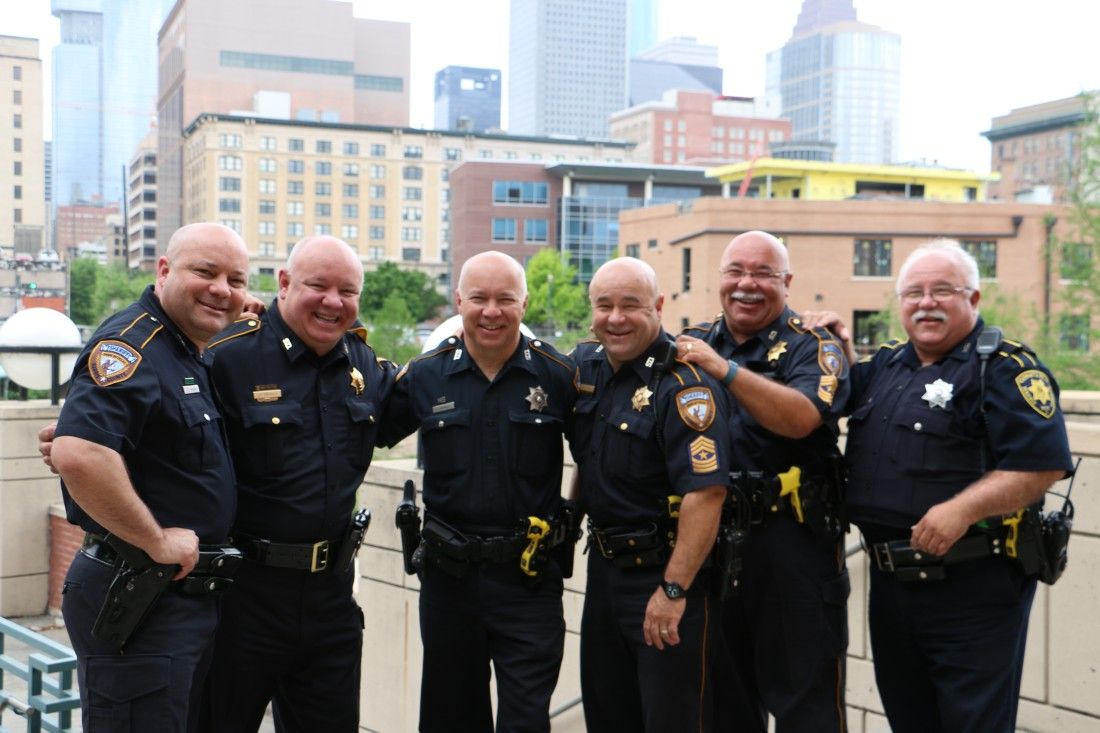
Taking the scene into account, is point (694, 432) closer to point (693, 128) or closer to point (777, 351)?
point (777, 351)

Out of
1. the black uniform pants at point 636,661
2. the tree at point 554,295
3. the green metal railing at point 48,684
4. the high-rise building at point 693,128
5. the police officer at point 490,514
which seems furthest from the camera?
the high-rise building at point 693,128

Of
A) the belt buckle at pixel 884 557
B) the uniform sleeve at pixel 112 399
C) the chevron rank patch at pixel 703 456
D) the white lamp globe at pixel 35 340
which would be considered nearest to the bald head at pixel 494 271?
the chevron rank patch at pixel 703 456

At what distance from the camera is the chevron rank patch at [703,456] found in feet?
13.3

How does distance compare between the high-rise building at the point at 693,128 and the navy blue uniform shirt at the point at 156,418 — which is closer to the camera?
the navy blue uniform shirt at the point at 156,418

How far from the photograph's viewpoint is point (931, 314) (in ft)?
13.5

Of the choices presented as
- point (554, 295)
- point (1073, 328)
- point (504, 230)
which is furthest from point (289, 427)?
point (504, 230)

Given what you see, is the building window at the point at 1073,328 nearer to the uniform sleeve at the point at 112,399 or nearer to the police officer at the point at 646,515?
the police officer at the point at 646,515

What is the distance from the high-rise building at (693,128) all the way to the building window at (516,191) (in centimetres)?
Answer: 5918

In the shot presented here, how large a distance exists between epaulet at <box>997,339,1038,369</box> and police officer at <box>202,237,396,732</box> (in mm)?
2396

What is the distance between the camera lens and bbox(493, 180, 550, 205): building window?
99812 mm

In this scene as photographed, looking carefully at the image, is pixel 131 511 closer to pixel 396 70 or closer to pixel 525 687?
pixel 525 687

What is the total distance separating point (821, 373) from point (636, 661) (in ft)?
4.26

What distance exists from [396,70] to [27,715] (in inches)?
7219

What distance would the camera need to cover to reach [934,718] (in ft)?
13.5
